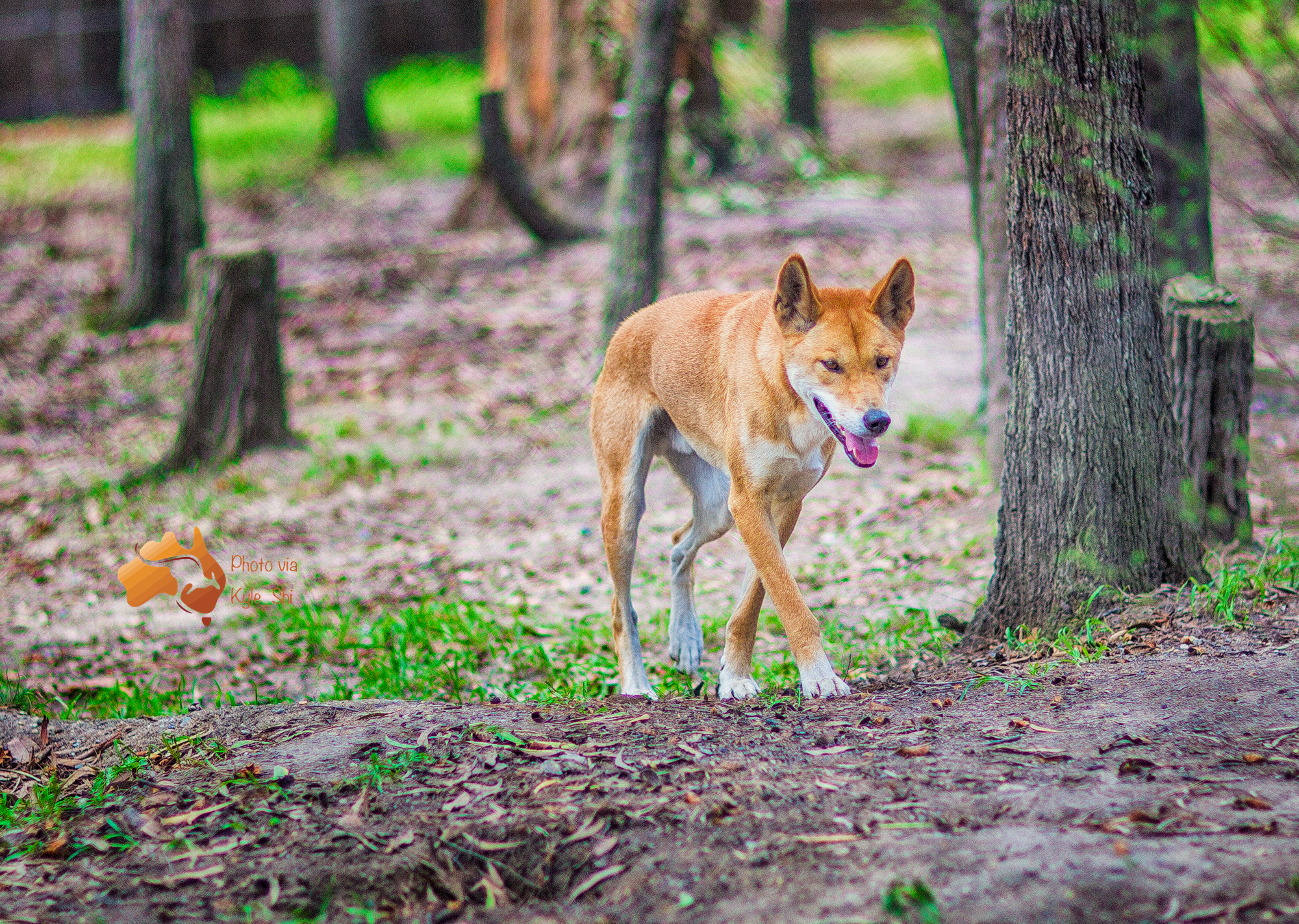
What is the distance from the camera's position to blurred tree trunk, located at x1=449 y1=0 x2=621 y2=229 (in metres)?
12.1

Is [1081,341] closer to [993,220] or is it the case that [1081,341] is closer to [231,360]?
[993,220]

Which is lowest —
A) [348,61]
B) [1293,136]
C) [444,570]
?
[444,570]

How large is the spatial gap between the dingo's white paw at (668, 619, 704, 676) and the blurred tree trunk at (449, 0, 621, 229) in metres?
7.93

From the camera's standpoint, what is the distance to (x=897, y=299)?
4.05 m

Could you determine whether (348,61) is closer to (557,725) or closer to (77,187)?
(77,187)

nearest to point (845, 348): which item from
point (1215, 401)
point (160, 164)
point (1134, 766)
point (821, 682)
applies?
point (821, 682)

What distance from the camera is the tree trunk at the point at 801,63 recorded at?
1439 cm

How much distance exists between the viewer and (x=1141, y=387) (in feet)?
13.7

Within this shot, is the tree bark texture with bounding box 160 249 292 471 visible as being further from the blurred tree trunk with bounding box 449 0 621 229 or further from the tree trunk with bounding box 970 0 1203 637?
the tree trunk with bounding box 970 0 1203 637

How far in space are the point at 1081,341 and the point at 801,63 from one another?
1148 cm

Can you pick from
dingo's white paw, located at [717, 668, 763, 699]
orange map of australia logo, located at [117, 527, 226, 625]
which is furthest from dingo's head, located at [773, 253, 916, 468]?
orange map of australia logo, located at [117, 527, 226, 625]

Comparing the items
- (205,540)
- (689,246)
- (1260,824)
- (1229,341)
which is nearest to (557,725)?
(1260,824)

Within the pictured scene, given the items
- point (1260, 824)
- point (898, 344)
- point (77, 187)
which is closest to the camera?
point (1260, 824)

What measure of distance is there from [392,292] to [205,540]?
4918mm
